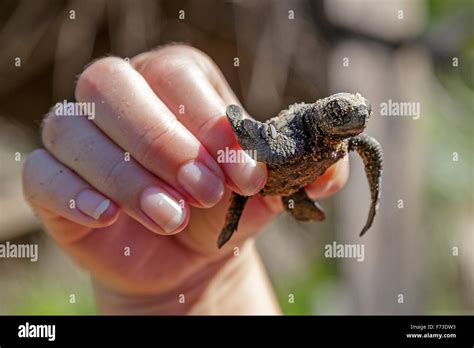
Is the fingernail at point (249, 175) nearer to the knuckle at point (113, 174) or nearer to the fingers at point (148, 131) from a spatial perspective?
the fingers at point (148, 131)

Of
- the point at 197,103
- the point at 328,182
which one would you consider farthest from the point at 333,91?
the point at 197,103

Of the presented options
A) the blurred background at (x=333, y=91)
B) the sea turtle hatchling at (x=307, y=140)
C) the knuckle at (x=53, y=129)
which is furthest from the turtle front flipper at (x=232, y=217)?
the blurred background at (x=333, y=91)

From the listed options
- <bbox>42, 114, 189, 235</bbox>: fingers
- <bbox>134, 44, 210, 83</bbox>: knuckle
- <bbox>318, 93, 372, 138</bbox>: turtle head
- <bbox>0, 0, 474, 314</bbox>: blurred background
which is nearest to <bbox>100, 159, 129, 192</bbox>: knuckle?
<bbox>42, 114, 189, 235</bbox>: fingers

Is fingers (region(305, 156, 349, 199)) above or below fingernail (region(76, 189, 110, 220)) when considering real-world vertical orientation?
above
